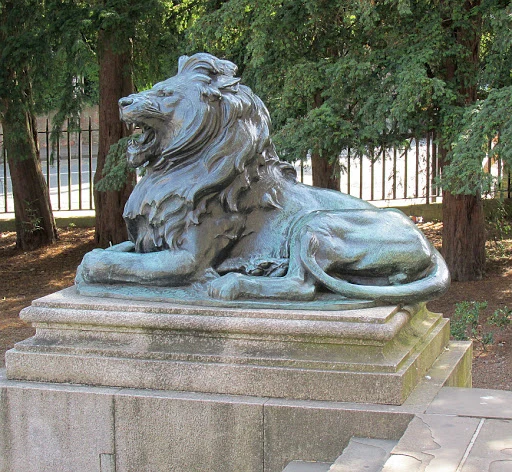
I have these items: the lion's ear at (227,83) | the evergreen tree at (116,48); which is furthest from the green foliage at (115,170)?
the lion's ear at (227,83)

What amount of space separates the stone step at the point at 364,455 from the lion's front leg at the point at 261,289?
2.67ft

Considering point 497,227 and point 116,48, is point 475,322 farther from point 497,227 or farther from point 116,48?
point 116,48

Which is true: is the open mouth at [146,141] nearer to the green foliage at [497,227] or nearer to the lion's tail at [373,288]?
the lion's tail at [373,288]

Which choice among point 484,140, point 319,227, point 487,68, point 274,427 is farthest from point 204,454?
point 487,68

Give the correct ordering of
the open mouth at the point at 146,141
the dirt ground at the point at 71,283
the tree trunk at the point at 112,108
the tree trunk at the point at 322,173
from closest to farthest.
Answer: the open mouth at the point at 146,141 → the dirt ground at the point at 71,283 → the tree trunk at the point at 322,173 → the tree trunk at the point at 112,108

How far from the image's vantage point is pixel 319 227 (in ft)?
15.9

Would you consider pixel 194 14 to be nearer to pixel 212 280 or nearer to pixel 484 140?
pixel 484 140

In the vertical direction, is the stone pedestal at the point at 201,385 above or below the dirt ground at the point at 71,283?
above

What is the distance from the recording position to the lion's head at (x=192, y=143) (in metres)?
4.84

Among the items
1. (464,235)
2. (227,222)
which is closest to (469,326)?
(464,235)

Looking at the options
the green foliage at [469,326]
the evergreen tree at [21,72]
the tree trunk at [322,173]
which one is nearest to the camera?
the green foliage at [469,326]

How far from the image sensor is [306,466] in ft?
14.4

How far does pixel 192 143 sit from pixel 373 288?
4.05 ft

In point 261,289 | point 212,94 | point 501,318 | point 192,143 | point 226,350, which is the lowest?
point 501,318
